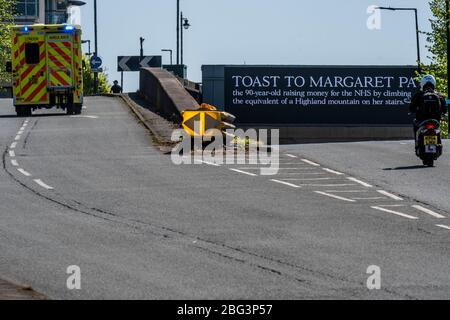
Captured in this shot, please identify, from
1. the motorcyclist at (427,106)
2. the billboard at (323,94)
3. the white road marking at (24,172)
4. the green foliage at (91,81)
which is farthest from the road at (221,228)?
the green foliage at (91,81)

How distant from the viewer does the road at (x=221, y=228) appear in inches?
418

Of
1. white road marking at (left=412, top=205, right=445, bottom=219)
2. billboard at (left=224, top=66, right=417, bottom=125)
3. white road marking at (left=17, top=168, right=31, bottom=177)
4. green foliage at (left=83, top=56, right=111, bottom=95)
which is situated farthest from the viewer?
green foliage at (left=83, top=56, right=111, bottom=95)

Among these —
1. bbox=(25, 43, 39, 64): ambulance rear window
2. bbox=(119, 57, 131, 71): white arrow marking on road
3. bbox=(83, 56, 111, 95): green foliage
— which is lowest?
bbox=(83, 56, 111, 95): green foliage

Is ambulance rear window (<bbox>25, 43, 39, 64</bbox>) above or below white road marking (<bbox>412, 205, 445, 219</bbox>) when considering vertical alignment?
above

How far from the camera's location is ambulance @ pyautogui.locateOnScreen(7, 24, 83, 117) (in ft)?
139

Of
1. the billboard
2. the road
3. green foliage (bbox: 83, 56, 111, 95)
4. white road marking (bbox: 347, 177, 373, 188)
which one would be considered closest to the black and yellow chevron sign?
the road

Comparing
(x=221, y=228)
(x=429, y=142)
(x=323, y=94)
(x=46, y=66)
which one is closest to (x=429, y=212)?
(x=221, y=228)

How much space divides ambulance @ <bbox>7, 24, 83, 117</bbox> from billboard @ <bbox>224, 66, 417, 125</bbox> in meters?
16.0

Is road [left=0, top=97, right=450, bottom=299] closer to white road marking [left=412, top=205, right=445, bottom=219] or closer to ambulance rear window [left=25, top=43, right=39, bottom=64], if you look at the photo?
white road marking [left=412, top=205, right=445, bottom=219]

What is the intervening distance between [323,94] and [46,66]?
19492mm

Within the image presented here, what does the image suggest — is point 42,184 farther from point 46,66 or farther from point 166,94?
point 46,66

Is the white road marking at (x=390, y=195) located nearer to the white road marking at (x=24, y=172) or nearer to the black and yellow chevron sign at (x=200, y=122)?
the white road marking at (x=24, y=172)
